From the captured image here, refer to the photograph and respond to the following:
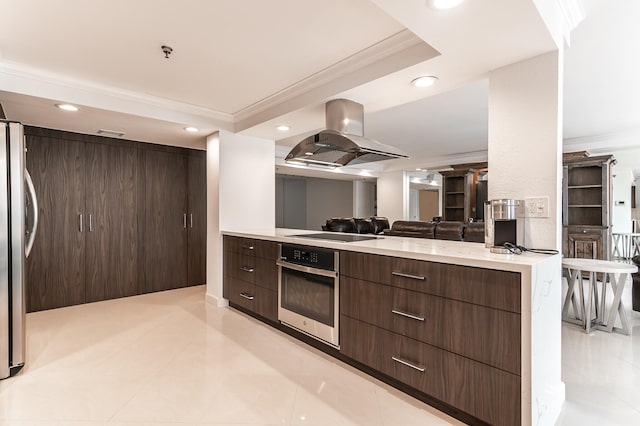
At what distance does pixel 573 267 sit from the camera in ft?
9.18

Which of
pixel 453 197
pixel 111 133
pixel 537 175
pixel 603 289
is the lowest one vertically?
pixel 603 289

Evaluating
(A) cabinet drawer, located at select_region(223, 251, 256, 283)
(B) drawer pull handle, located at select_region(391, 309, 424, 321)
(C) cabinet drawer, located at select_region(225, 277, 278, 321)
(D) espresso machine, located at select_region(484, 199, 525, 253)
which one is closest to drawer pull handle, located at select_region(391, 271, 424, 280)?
(B) drawer pull handle, located at select_region(391, 309, 424, 321)

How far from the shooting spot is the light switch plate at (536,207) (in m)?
1.80

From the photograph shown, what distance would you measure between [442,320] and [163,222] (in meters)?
3.89

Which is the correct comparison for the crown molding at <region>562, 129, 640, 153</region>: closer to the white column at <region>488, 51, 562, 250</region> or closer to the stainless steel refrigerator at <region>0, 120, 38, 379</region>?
the white column at <region>488, 51, 562, 250</region>

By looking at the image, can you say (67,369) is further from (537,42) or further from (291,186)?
(291,186)

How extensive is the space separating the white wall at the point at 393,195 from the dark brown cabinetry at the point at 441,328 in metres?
6.11

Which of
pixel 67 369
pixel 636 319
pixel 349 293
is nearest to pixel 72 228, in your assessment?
pixel 67 369

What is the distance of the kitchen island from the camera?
4.60 ft

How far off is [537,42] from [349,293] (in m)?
1.79

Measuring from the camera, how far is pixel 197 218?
464 centimetres

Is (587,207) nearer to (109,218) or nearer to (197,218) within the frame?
(197,218)

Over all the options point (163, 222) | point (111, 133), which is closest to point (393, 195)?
point (163, 222)

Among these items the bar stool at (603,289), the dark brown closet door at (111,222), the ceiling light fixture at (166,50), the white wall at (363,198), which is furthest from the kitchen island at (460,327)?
the white wall at (363,198)
